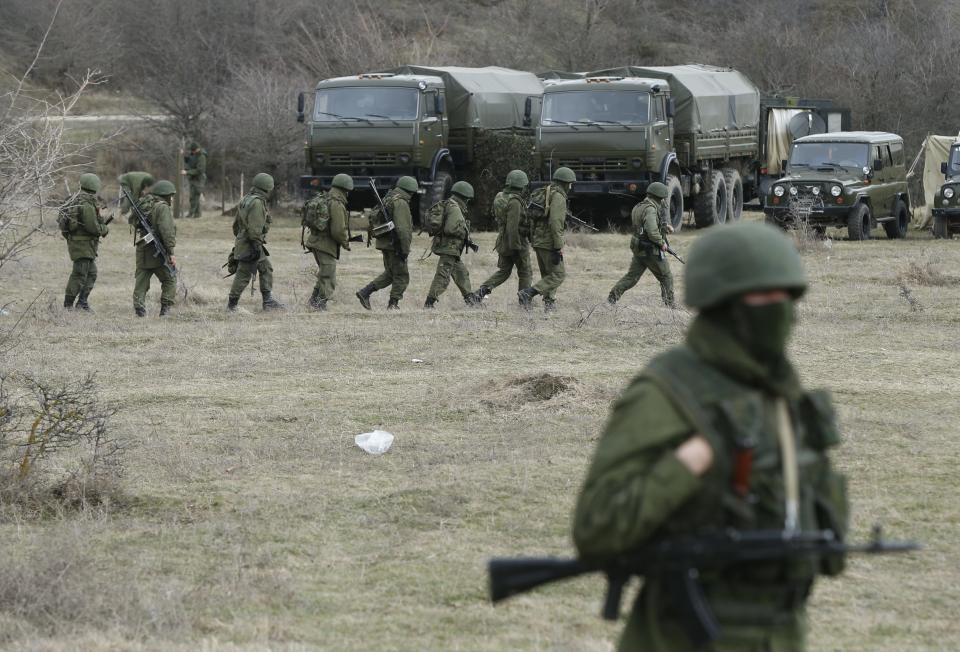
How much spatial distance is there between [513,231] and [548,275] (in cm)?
60

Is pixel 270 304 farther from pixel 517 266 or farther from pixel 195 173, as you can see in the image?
pixel 195 173

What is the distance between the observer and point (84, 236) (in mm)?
14594


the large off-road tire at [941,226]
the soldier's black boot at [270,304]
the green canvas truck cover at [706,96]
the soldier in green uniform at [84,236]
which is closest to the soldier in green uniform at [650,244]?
the soldier's black boot at [270,304]

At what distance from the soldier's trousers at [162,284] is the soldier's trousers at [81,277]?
58 centimetres

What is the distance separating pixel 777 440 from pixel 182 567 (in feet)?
12.9

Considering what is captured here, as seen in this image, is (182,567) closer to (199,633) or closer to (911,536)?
(199,633)

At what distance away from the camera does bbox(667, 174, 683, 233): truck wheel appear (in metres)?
23.2

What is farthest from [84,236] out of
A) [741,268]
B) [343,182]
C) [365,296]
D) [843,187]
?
[741,268]

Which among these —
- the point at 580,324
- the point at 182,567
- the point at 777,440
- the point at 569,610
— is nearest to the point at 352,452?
the point at 182,567

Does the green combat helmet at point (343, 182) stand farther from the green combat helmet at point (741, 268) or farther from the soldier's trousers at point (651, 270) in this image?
the green combat helmet at point (741, 268)

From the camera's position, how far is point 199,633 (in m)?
5.22

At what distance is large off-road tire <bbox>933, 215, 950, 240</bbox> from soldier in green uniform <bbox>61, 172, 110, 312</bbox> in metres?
13.4

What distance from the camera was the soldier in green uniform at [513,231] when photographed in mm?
14594

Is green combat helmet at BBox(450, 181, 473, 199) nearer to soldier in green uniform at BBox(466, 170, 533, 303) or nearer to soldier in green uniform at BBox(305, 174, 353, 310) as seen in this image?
soldier in green uniform at BBox(466, 170, 533, 303)
